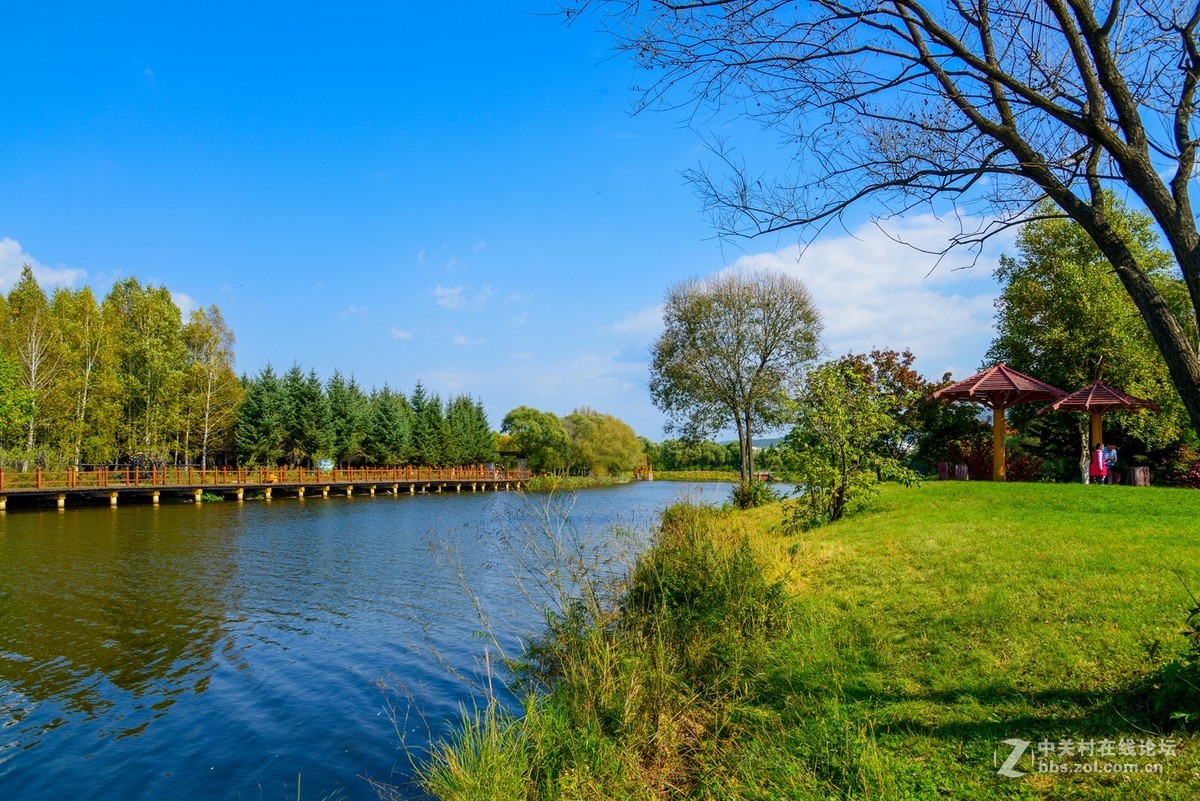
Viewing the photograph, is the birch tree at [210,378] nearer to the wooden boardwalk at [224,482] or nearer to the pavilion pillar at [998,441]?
the wooden boardwalk at [224,482]

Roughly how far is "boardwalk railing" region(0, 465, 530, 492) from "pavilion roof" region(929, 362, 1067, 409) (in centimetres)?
3808

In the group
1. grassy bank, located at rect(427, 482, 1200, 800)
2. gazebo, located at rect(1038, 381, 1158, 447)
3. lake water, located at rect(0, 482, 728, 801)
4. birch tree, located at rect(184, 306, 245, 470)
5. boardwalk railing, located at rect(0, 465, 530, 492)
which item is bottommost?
lake water, located at rect(0, 482, 728, 801)

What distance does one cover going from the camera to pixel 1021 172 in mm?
4059

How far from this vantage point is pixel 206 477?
40500mm

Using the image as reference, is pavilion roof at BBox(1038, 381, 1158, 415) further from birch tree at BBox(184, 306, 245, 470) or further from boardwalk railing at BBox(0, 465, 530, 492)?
birch tree at BBox(184, 306, 245, 470)

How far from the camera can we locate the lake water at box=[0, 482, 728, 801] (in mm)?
6285

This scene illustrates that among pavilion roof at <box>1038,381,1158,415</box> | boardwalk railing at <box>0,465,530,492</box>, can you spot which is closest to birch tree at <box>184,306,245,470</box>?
boardwalk railing at <box>0,465,530,492</box>

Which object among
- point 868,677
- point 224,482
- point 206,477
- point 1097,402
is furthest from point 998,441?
point 206,477

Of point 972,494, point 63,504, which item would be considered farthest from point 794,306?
point 63,504

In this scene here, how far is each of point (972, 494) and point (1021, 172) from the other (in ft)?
38.1

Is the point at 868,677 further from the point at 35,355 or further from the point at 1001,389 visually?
the point at 35,355

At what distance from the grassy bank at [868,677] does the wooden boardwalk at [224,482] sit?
50.9 ft

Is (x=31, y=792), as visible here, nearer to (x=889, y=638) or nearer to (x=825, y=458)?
(x=889, y=638)

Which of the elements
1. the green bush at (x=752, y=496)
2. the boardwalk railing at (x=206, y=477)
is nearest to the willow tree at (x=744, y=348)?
the green bush at (x=752, y=496)
